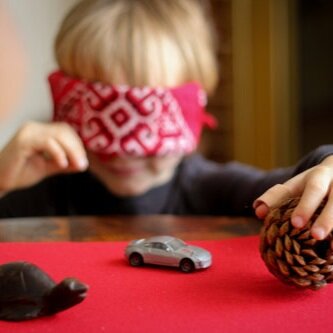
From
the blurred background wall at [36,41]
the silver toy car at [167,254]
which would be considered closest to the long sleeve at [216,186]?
the silver toy car at [167,254]

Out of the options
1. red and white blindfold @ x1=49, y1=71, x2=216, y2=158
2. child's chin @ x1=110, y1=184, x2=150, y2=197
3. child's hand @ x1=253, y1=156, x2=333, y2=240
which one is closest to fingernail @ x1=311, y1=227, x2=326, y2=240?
child's hand @ x1=253, y1=156, x2=333, y2=240

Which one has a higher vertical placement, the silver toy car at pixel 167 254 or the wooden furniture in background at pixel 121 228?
the silver toy car at pixel 167 254

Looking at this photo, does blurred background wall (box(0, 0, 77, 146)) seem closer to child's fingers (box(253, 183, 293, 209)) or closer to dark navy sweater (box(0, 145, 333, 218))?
dark navy sweater (box(0, 145, 333, 218))

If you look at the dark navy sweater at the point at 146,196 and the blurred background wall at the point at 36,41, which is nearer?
the dark navy sweater at the point at 146,196

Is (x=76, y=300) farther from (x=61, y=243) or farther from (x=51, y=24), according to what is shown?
(x=51, y=24)

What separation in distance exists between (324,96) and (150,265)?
1265 mm

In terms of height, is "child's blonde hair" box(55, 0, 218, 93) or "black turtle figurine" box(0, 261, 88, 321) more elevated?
"child's blonde hair" box(55, 0, 218, 93)

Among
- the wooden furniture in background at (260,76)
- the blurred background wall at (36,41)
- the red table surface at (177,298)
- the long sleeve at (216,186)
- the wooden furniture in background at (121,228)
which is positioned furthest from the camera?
the wooden furniture in background at (260,76)

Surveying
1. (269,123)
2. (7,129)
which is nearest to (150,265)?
(7,129)

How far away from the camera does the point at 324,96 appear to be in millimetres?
1580

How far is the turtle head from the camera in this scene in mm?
294

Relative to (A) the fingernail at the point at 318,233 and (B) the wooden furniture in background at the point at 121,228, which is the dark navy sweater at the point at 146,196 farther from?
(A) the fingernail at the point at 318,233

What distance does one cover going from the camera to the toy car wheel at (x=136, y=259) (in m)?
0.39

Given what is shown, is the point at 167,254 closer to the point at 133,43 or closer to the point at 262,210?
the point at 262,210
